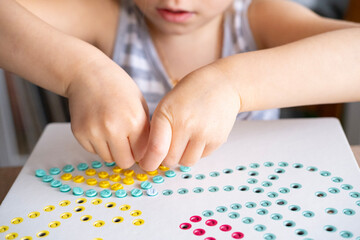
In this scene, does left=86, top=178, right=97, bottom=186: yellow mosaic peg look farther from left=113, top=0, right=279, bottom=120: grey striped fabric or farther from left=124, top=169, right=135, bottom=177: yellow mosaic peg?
left=113, top=0, right=279, bottom=120: grey striped fabric

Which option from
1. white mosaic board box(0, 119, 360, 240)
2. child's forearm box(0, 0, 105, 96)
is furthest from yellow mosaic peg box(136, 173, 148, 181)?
child's forearm box(0, 0, 105, 96)

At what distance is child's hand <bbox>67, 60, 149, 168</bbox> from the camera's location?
0.42 metres

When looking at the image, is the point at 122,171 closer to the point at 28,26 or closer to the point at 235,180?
the point at 235,180

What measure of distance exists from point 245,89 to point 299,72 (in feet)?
0.25

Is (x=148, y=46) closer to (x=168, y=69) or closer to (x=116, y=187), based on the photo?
(x=168, y=69)

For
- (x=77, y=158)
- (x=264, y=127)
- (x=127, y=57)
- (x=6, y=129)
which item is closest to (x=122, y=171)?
(x=77, y=158)

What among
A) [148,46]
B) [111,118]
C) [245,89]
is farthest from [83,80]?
[148,46]

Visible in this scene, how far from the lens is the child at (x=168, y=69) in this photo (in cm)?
43

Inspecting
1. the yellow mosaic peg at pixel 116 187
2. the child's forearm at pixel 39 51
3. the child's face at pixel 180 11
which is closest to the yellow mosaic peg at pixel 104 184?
the yellow mosaic peg at pixel 116 187

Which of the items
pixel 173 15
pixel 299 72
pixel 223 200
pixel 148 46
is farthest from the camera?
pixel 148 46

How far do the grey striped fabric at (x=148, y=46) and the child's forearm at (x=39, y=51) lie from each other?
0.78 feet

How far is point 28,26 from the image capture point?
0.53 m

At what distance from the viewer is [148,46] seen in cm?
77

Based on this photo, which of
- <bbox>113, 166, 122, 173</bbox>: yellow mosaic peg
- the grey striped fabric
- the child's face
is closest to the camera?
<bbox>113, 166, 122, 173</bbox>: yellow mosaic peg
